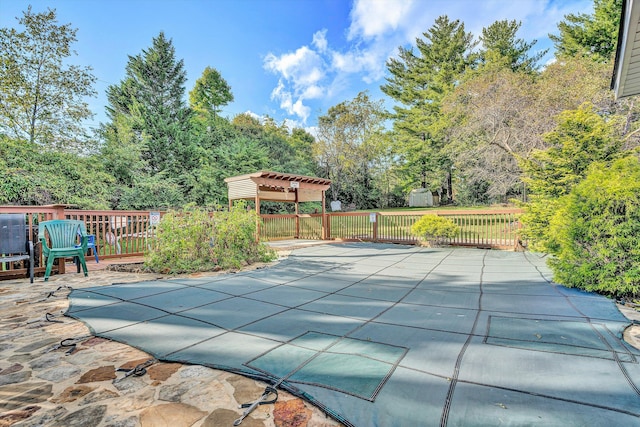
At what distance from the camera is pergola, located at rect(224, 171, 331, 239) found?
8453mm

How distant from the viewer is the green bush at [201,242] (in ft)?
15.1

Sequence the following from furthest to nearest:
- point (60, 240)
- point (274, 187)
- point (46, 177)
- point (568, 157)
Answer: point (274, 187), point (46, 177), point (568, 157), point (60, 240)

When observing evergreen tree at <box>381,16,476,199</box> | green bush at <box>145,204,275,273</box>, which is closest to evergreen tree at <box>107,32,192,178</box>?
green bush at <box>145,204,275,273</box>

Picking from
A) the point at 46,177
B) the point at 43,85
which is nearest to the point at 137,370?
the point at 46,177

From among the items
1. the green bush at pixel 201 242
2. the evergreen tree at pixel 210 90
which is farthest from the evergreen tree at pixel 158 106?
the green bush at pixel 201 242

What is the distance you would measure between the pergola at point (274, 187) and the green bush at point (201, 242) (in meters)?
2.67

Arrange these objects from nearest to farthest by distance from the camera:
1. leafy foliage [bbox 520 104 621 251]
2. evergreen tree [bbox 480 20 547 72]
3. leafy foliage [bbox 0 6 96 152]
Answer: leafy foliage [bbox 520 104 621 251] < leafy foliage [bbox 0 6 96 152] < evergreen tree [bbox 480 20 547 72]

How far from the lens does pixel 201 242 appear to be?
4793 mm

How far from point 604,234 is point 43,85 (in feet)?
44.4

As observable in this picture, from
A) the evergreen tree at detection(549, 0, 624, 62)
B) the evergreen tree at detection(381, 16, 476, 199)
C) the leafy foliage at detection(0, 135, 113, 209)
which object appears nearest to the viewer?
the leafy foliage at detection(0, 135, 113, 209)

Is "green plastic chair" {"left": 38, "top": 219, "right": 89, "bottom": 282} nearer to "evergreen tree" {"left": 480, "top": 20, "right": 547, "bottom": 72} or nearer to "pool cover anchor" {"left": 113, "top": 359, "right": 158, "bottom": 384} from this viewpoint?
"pool cover anchor" {"left": 113, "top": 359, "right": 158, "bottom": 384}

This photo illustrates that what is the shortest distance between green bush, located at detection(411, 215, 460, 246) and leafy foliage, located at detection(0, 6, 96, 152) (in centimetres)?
1148

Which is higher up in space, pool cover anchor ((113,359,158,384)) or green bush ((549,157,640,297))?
green bush ((549,157,640,297))

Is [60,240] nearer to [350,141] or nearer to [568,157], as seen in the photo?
[568,157]
